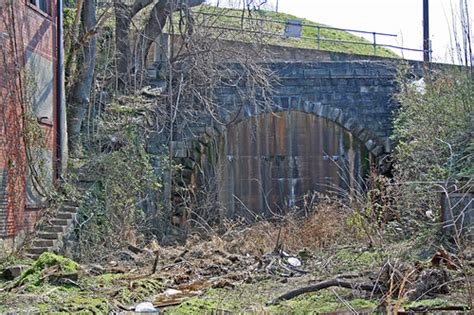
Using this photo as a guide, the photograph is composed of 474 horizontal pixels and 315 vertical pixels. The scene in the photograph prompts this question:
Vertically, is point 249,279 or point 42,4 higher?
point 42,4

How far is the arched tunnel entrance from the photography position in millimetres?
20172

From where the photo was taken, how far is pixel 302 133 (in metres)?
20.5

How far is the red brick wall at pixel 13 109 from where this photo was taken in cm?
1323

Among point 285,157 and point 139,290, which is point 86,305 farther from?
point 285,157

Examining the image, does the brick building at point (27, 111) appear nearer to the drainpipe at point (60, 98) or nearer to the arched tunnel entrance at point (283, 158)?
the drainpipe at point (60, 98)

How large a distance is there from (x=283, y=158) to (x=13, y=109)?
343 inches

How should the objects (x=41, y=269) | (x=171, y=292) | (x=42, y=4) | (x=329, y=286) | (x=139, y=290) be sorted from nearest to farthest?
(x=329, y=286)
(x=139, y=290)
(x=171, y=292)
(x=41, y=269)
(x=42, y=4)

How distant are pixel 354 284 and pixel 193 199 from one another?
10.2 m

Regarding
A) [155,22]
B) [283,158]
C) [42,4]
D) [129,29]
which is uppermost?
[155,22]

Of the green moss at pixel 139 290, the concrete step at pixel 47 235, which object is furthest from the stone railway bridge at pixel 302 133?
the green moss at pixel 139 290

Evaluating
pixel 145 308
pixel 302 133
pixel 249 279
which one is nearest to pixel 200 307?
pixel 145 308

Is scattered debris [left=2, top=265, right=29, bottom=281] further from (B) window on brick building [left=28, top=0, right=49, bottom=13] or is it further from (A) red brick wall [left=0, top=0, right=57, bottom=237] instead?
(B) window on brick building [left=28, top=0, right=49, bottom=13]

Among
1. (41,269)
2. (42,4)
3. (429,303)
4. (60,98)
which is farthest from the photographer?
(60,98)

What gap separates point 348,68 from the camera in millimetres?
20125
